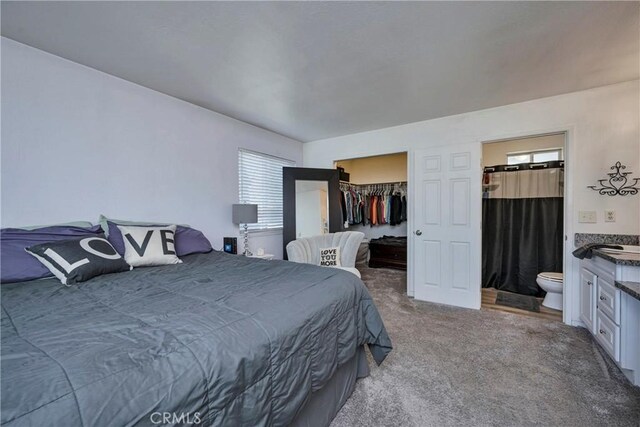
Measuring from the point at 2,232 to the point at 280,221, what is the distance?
9.25ft

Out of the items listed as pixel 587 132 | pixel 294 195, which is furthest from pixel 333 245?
pixel 587 132

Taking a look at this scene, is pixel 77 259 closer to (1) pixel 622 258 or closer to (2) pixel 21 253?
(2) pixel 21 253

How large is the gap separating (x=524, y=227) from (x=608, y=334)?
2.14m

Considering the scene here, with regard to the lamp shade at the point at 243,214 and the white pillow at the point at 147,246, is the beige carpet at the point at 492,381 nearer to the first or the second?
the white pillow at the point at 147,246

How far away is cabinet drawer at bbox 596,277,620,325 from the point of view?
1808mm

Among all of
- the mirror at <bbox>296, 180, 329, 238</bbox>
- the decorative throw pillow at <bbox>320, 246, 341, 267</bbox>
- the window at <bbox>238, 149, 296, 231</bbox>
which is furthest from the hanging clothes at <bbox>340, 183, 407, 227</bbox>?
the decorative throw pillow at <bbox>320, 246, 341, 267</bbox>

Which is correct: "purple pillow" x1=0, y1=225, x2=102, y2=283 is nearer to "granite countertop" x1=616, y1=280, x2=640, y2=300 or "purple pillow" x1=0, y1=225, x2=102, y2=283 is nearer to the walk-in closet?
"granite countertop" x1=616, y1=280, x2=640, y2=300

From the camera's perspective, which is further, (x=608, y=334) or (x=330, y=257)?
(x=330, y=257)

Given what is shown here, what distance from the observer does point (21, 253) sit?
160 cm

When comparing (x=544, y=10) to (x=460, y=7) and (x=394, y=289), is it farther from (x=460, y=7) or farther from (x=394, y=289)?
(x=394, y=289)

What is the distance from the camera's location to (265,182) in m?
3.88

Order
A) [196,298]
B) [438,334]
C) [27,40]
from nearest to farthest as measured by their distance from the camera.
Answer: [196,298] < [27,40] < [438,334]

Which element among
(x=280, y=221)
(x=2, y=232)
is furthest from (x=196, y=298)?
(x=280, y=221)

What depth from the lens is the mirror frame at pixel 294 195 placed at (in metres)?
3.89
